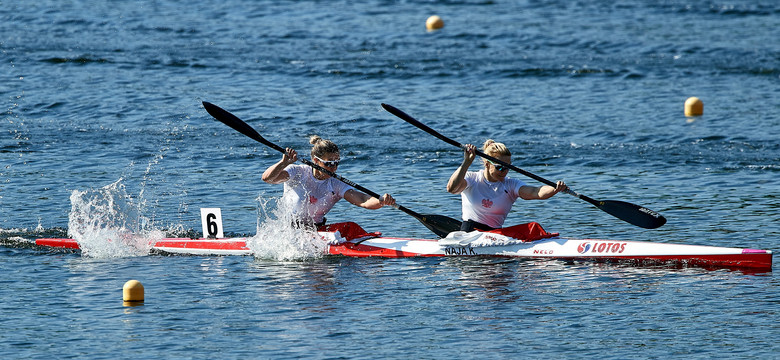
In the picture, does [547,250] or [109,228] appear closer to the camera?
[547,250]

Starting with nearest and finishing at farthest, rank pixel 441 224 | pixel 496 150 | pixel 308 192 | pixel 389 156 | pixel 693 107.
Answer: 1. pixel 496 150
2. pixel 308 192
3. pixel 441 224
4. pixel 389 156
5. pixel 693 107

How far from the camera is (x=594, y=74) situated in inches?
972

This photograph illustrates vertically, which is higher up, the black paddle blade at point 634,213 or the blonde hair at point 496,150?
the blonde hair at point 496,150

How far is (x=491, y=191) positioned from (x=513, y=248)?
0.69 m

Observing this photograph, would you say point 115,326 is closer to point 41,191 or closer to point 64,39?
point 41,191

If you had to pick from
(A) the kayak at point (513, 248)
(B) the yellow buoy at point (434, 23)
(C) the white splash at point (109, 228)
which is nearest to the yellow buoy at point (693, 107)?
(B) the yellow buoy at point (434, 23)

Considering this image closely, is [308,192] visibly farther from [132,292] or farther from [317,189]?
[132,292]

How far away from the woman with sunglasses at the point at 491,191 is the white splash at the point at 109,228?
12.7ft

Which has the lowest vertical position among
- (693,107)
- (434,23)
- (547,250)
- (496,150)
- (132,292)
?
(547,250)

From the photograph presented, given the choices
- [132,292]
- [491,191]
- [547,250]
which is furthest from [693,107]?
[132,292]

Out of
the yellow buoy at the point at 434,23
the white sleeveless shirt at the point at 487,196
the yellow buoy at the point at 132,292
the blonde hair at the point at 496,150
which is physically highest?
the yellow buoy at the point at 434,23

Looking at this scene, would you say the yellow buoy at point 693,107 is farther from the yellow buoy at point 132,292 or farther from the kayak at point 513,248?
the yellow buoy at point 132,292

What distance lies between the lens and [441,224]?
42.7 feet

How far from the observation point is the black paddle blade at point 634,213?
12922 millimetres
